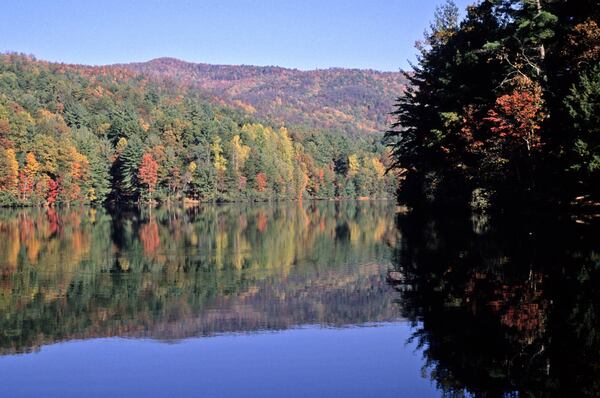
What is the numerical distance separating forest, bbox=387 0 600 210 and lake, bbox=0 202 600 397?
386 cm

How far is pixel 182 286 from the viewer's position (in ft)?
75.6

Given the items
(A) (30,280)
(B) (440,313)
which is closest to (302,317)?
(B) (440,313)

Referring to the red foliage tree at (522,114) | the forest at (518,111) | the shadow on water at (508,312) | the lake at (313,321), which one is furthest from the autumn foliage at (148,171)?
the shadow on water at (508,312)

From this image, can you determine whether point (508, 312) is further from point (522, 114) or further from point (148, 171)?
point (148, 171)

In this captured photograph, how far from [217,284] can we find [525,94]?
2376 centimetres

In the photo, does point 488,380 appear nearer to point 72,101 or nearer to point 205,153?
point 205,153

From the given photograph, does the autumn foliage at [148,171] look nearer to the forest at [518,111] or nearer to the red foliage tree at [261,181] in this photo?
the red foliage tree at [261,181]

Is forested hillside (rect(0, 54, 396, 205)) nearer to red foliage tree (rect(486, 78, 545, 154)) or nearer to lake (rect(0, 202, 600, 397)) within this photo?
red foliage tree (rect(486, 78, 545, 154))

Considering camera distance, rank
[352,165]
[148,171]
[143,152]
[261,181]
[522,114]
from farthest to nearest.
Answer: [352,165], [261,181], [143,152], [148,171], [522,114]

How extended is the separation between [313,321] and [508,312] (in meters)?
4.47

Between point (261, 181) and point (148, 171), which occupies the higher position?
point (148, 171)

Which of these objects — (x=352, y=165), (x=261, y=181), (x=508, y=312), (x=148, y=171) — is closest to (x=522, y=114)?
(x=508, y=312)

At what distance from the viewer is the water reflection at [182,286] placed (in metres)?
17.1

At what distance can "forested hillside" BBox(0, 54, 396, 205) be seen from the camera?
102 meters
